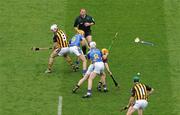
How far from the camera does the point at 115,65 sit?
37812 mm

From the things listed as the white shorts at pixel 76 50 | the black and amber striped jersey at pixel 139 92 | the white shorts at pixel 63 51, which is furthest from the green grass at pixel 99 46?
the black and amber striped jersey at pixel 139 92

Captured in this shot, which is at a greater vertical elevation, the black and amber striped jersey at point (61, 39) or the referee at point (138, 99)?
the black and amber striped jersey at point (61, 39)

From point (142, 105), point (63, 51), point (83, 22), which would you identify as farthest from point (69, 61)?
point (142, 105)

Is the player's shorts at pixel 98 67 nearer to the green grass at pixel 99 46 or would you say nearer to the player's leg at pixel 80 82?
the player's leg at pixel 80 82

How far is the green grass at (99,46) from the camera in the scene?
34.4 metres

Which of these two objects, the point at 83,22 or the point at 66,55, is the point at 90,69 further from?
the point at 83,22

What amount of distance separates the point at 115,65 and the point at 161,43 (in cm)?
305

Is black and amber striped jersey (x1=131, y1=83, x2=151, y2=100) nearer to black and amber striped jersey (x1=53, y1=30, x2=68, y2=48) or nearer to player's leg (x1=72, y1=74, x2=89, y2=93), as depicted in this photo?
player's leg (x1=72, y1=74, x2=89, y2=93)

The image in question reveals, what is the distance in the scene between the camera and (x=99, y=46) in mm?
39219

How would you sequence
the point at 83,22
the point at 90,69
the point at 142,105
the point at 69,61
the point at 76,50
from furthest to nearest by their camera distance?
the point at 83,22
the point at 69,61
the point at 76,50
the point at 90,69
the point at 142,105

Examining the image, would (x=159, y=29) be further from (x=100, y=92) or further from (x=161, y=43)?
(x=100, y=92)

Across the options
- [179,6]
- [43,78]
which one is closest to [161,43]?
[179,6]

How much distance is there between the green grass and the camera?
1356 inches

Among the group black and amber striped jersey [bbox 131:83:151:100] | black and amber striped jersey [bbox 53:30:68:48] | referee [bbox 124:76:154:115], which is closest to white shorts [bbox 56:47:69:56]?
black and amber striped jersey [bbox 53:30:68:48]
